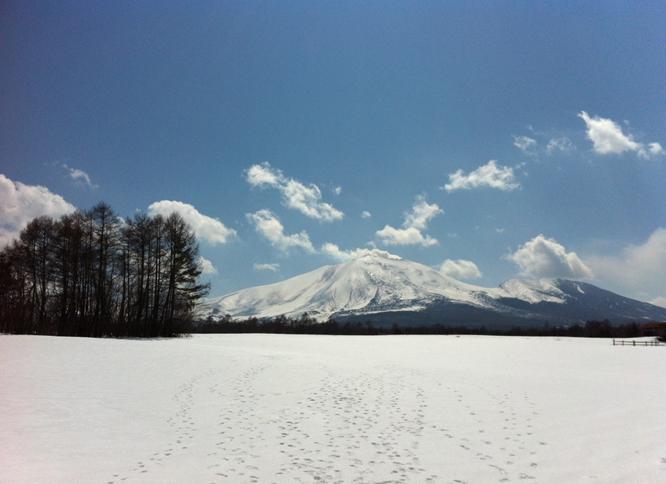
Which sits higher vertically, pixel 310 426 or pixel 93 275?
pixel 93 275

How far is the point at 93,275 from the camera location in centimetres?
4150

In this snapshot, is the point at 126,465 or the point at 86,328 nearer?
the point at 126,465

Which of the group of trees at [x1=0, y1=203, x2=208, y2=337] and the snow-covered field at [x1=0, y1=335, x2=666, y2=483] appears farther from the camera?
the group of trees at [x1=0, y1=203, x2=208, y2=337]

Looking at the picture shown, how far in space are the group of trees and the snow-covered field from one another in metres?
21.6

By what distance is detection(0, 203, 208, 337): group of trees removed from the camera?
3950 centimetres

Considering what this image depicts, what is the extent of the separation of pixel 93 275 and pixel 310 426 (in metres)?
38.0

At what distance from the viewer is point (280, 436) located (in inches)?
412

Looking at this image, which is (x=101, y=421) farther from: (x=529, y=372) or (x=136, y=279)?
(x=136, y=279)

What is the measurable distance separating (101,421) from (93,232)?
34.7 meters

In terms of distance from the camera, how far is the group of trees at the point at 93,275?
39500mm

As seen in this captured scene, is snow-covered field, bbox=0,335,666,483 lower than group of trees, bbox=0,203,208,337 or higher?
lower

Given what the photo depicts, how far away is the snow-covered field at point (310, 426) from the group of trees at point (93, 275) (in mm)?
21627

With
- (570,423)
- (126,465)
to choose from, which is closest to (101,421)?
(126,465)

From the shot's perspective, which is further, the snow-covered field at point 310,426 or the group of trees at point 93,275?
the group of trees at point 93,275
